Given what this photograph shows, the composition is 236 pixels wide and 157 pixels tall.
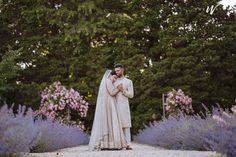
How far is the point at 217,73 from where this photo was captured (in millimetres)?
21484

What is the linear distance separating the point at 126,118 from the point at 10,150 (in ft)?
Result: 14.8

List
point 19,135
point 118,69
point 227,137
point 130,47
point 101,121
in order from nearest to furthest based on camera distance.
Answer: point 227,137, point 19,135, point 101,121, point 118,69, point 130,47

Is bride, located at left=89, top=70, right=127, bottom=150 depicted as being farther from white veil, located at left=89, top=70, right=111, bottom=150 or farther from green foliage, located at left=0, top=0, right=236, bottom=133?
green foliage, located at left=0, top=0, right=236, bottom=133

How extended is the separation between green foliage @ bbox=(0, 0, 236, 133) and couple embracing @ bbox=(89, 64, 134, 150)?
31.1ft

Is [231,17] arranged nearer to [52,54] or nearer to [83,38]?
[83,38]

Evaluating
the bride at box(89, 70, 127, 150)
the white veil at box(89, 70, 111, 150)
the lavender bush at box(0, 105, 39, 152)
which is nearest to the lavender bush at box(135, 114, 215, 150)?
the bride at box(89, 70, 127, 150)

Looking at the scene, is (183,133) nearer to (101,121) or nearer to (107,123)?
(107,123)

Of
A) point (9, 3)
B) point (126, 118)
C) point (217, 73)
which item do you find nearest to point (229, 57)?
point (217, 73)

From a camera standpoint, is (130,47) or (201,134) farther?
(130,47)

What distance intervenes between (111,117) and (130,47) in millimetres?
10765

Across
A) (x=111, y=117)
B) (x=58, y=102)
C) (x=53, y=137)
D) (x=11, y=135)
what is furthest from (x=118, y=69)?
(x=58, y=102)

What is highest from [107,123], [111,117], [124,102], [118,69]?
[118,69]

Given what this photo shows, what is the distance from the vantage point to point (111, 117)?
1090 centimetres

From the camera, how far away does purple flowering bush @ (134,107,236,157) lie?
6.44 m
